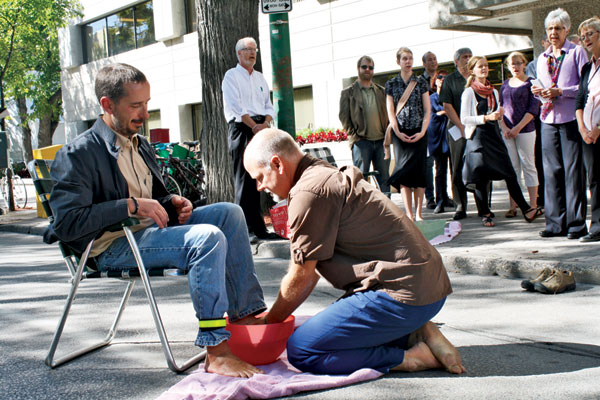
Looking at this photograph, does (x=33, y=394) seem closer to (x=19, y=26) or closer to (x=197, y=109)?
(x=197, y=109)

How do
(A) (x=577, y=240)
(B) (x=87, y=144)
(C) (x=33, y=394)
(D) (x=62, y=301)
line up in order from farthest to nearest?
1. (A) (x=577, y=240)
2. (D) (x=62, y=301)
3. (B) (x=87, y=144)
4. (C) (x=33, y=394)

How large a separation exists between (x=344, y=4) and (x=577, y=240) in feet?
48.6

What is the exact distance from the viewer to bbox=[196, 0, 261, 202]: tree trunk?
945 centimetres

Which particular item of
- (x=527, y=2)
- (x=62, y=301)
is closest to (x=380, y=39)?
(x=527, y=2)

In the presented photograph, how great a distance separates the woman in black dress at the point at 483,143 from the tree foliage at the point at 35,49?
21.4 m

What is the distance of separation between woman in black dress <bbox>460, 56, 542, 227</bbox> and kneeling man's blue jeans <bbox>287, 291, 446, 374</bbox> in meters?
5.20

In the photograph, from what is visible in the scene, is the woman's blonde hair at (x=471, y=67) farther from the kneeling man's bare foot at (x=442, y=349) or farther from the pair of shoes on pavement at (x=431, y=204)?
the kneeling man's bare foot at (x=442, y=349)

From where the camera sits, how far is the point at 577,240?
7094 millimetres

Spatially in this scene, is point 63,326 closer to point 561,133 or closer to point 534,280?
point 534,280

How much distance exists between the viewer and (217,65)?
31.0 feet

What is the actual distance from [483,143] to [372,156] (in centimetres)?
177

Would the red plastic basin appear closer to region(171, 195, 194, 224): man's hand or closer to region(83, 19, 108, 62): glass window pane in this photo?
region(171, 195, 194, 224): man's hand

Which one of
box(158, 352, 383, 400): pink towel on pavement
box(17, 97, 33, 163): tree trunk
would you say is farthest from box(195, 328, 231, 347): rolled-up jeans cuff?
box(17, 97, 33, 163): tree trunk

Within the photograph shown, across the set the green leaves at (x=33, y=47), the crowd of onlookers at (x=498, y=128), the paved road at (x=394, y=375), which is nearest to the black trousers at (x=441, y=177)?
the crowd of onlookers at (x=498, y=128)
